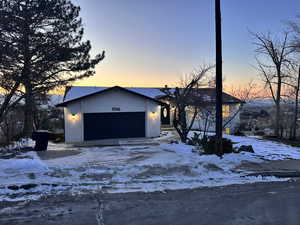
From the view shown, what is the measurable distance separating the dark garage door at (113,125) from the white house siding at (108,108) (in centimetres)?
33

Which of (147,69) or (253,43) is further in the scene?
(147,69)

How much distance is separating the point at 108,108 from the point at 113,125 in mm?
1421

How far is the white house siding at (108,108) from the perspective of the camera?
1662 cm

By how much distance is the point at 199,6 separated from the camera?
1159 cm

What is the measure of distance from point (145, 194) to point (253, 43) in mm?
20615

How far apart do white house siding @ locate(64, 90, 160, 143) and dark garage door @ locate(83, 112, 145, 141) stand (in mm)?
333

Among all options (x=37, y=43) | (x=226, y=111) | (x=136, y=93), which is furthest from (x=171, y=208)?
(x=226, y=111)

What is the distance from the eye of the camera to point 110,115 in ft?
58.0

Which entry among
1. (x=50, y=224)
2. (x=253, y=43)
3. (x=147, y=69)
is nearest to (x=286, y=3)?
(x=253, y=43)

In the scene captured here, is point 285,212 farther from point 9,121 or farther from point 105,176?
point 9,121

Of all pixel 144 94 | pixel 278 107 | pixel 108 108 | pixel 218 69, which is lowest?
pixel 108 108

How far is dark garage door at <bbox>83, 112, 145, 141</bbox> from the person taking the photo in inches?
676

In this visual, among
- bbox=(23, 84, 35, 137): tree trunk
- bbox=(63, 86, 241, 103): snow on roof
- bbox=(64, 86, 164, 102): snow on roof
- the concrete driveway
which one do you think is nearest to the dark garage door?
bbox=(63, 86, 241, 103): snow on roof

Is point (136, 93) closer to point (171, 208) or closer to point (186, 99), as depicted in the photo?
point (186, 99)
